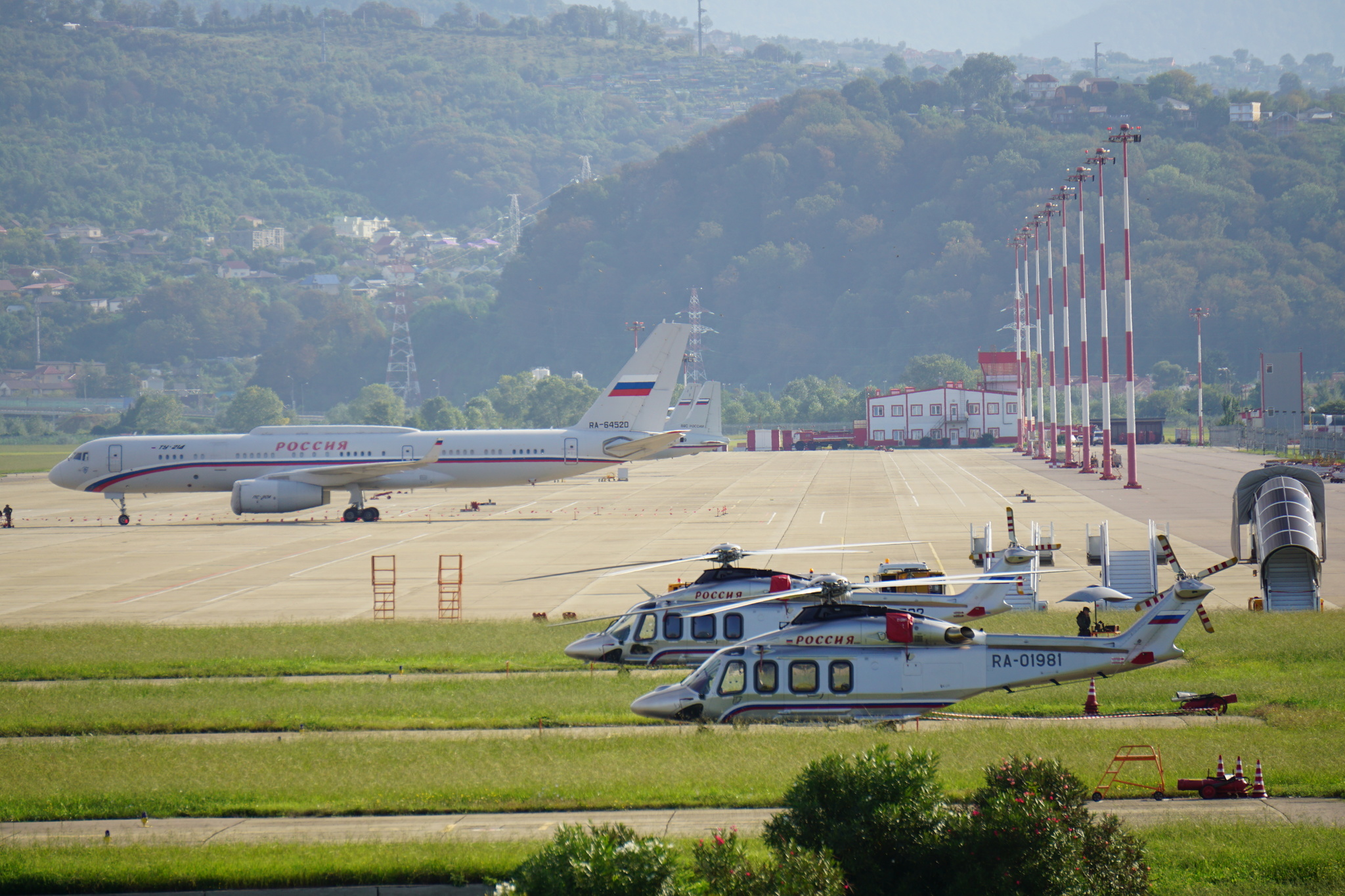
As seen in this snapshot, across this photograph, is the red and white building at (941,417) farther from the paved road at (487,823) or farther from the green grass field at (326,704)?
the paved road at (487,823)

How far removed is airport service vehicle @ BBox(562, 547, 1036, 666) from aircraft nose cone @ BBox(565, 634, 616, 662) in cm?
1

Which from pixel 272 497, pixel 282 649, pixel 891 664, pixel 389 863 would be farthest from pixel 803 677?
pixel 272 497

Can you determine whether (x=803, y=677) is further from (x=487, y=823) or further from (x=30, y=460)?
(x=30, y=460)

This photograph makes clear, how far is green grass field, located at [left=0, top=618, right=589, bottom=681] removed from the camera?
89.9 ft

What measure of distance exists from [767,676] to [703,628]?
12.6 feet

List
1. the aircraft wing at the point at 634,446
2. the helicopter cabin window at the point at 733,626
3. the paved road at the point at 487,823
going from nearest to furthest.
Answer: the paved road at the point at 487,823, the helicopter cabin window at the point at 733,626, the aircraft wing at the point at 634,446

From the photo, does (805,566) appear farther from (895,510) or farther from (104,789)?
(104,789)

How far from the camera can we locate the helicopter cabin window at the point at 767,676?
19.5 meters

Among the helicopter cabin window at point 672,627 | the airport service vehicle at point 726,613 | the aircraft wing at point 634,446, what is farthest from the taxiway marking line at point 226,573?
the helicopter cabin window at point 672,627

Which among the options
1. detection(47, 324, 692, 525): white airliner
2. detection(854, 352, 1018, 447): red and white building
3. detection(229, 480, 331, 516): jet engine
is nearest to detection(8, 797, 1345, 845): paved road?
detection(229, 480, 331, 516): jet engine

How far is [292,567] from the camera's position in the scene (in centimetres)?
4538

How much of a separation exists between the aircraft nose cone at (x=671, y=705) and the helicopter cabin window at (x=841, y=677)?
6.94 feet

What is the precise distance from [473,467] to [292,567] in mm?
18344

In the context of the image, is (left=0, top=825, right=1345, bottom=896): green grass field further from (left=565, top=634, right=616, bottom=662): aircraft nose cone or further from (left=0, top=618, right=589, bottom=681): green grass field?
(left=0, top=618, right=589, bottom=681): green grass field
